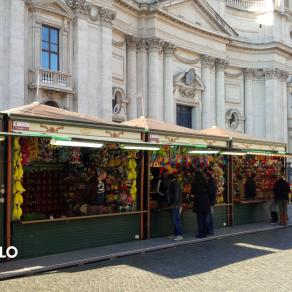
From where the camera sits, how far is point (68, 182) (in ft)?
41.8

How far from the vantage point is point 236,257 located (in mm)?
11133

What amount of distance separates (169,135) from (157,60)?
53.0ft

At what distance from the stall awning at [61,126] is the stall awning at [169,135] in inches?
27.5

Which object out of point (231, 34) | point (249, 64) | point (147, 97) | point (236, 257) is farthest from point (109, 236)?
point (249, 64)

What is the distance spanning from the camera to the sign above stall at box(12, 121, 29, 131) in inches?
402

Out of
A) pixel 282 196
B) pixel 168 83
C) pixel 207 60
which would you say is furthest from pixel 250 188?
pixel 207 60

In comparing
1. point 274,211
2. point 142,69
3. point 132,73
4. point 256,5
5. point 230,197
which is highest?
point 256,5

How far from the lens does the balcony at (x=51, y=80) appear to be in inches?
847

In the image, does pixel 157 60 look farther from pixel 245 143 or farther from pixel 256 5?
pixel 256 5

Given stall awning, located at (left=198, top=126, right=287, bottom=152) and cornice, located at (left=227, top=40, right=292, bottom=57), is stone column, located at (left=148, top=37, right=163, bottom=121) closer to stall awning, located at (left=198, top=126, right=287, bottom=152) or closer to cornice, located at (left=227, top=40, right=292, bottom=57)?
cornice, located at (left=227, top=40, right=292, bottom=57)

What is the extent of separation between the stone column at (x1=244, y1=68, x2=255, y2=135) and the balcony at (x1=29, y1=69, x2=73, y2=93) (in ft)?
60.7

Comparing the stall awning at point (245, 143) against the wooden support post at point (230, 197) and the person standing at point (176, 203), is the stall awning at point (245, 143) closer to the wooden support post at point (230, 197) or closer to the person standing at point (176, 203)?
the wooden support post at point (230, 197)

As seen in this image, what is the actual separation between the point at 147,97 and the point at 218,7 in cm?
1090

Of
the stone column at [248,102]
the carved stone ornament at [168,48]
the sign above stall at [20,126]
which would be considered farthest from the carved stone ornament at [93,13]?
the stone column at [248,102]
